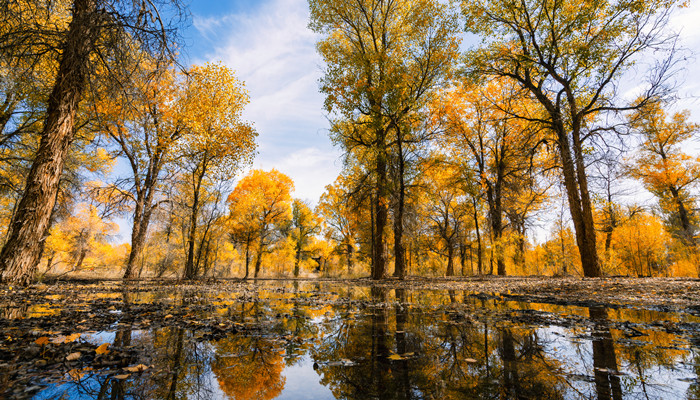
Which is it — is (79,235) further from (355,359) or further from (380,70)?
(355,359)

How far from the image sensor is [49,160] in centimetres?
616

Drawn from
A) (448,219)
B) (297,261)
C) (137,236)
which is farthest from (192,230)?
(297,261)

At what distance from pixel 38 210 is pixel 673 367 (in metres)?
9.72

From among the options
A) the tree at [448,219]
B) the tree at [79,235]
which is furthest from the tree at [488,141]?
the tree at [79,235]

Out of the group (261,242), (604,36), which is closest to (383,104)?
(604,36)

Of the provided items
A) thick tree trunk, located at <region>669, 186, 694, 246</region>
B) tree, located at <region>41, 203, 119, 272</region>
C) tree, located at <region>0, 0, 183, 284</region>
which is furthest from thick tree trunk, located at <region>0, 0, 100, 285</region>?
thick tree trunk, located at <region>669, 186, 694, 246</region>

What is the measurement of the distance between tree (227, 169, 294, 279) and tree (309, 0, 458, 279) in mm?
13456

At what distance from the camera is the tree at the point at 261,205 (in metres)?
24.9

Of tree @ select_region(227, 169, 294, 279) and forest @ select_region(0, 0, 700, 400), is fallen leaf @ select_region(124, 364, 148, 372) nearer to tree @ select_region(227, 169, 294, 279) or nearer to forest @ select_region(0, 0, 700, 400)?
forest @ select_region(0, 0, 700, 400)

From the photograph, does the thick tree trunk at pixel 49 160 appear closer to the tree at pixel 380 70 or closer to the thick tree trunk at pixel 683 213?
the tree at pixel 380 70

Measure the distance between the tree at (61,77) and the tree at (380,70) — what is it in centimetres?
815

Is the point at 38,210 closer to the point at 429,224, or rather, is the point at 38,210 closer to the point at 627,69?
the point at 627,69

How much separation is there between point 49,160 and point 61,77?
186cm

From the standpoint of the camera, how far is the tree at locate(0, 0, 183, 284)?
560 centimetres
